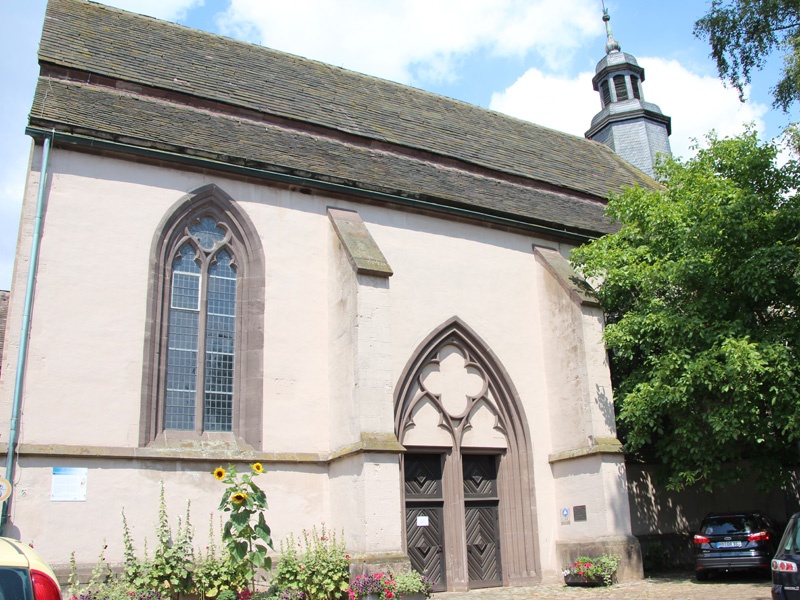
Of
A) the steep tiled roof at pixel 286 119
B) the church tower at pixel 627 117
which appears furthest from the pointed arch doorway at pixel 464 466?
the church tower at pixel 627 117

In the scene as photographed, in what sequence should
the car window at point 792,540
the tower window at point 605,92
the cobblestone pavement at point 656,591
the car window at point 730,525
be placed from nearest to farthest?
the car window at point 792,540
the cobblestone pavement at point 656,591
the car window at point 730,525
the tower window at point 605,92

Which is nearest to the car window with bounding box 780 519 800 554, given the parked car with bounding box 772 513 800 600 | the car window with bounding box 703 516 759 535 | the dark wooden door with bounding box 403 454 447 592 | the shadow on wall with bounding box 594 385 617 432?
the parked car with bounding box 772 513 800 600

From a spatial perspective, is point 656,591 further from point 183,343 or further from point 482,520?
point 183,343

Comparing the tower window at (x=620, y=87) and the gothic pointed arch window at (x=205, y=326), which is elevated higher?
the tower window at (x=620, y=87)

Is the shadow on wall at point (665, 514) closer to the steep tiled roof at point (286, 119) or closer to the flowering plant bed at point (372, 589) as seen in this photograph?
the steep tiled roof at point (286, 119)

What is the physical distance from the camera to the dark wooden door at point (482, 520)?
45.4 ft

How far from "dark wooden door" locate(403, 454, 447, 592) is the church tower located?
56.0ft

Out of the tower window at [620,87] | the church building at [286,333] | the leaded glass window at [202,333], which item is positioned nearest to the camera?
the church building at [286,333]

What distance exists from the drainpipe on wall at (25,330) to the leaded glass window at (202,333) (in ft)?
6.91

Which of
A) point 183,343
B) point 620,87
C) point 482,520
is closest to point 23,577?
point 183,343

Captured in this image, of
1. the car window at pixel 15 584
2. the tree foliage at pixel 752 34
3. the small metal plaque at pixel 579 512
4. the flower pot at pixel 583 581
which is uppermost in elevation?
the tree foliage at pixel 752 34

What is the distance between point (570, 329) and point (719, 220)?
3.51 metres

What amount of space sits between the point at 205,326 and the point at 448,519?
219 inches

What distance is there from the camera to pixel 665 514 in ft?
50.9
